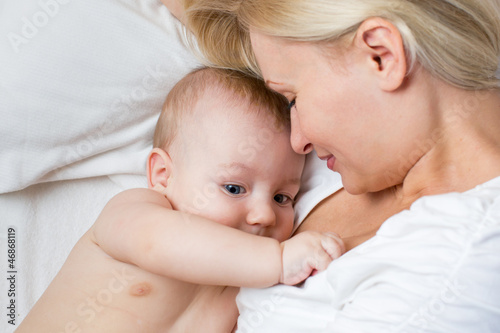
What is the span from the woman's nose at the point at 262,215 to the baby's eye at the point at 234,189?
0.16ft

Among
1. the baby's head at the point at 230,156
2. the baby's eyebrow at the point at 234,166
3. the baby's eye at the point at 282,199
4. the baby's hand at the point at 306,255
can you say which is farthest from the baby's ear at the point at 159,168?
the baby's hand at the point at 306,255

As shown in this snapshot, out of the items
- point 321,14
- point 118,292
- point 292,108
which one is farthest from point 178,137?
point 321,14

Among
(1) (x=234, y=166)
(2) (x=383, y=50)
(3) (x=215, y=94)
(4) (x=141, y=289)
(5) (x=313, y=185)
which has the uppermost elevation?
(2) (x=383, y=50)

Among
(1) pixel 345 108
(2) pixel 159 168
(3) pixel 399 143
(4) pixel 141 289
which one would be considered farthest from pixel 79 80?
(3) pixel 399 143

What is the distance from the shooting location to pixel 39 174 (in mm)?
1599

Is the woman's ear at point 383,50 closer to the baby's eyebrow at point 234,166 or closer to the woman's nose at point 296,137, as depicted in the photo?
the woman's nose at point 296,137

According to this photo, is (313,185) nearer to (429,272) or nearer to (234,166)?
(234,166)

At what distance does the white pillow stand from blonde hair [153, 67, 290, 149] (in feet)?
0.33

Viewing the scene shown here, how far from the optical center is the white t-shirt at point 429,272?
0.97 m

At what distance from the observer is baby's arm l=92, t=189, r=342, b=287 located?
120cm

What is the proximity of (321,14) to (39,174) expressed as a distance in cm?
92

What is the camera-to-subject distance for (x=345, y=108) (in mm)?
1192

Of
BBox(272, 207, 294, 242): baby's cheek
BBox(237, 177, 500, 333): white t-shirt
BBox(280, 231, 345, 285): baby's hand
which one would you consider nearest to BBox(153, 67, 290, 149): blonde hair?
BBox(272, 207, 294, 242): baby's cheek

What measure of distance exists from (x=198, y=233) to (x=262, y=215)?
0.64 ft
